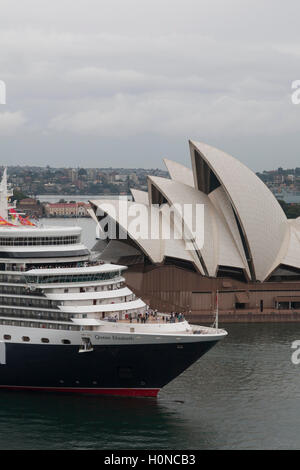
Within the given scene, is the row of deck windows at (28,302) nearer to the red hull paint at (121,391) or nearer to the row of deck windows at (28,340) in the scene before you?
the row of deck windows at (28,340)

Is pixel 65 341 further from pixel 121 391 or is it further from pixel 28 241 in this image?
pixel 28 241

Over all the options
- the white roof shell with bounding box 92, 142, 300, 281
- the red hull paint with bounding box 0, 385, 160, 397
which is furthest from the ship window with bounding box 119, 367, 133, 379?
the white roof shell with bounding box 92, 142, 300, 281

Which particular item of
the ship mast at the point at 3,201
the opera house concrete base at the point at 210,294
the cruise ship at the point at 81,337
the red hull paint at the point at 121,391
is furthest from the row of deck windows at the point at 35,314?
the opera house concrete base at the point at 210,294

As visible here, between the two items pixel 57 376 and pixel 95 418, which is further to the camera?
pixel 57 376

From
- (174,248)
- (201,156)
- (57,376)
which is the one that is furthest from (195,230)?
(57,376)

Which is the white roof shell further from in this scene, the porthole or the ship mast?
the porthole
